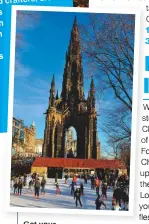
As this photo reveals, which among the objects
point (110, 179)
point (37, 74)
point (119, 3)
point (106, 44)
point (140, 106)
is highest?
point (119, 3)

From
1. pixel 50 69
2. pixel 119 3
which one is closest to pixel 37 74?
pixel 50 69

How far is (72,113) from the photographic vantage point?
9.90 ft

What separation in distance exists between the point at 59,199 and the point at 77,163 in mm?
273

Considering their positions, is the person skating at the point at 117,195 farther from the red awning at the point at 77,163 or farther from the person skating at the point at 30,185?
the person skating at the point at 30,185

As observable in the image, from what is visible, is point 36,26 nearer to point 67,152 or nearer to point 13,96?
point 13,96

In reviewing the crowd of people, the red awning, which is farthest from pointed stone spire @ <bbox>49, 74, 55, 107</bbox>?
the crowd of people

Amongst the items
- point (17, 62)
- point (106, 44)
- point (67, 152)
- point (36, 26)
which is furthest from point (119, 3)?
point (67, 152)

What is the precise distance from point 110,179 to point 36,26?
115 centimetres

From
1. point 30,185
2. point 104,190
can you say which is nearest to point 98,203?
point 104,190

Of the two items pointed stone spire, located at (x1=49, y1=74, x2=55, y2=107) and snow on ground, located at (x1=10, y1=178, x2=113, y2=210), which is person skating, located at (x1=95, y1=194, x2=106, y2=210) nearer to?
snow on ground, located at (x1=10, y1=178, x2=113, y2=210)

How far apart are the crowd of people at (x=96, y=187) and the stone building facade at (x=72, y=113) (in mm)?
169

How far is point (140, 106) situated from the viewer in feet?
9.52

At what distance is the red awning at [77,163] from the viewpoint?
2980mm

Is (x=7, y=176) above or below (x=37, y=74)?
below
